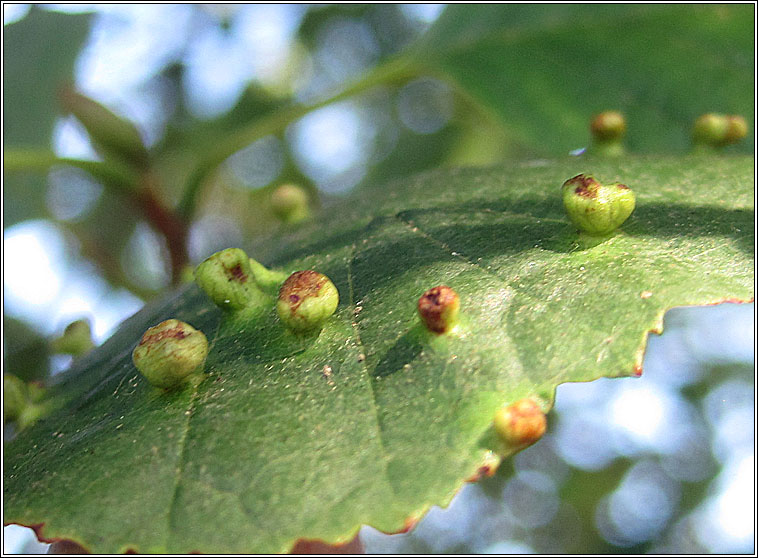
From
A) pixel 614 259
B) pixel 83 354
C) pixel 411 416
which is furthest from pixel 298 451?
pixel 83 354

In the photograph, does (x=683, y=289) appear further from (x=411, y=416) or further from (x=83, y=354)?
(x=83, y=354)

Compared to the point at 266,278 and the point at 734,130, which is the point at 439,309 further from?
the point at 734,130

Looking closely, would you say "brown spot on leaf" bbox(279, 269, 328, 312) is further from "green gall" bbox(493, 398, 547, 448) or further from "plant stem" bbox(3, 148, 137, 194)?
"plant stem" bbox(3, 148, 137, 194)

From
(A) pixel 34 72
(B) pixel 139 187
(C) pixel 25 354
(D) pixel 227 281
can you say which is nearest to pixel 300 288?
(D) pixel 227 281

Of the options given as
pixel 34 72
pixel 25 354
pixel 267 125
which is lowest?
pixel 25 354

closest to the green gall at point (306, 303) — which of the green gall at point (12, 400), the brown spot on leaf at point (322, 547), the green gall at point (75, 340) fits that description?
the brown spot on leaf at point (322, 547)

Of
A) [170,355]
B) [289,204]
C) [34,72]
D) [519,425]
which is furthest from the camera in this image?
[34,72]

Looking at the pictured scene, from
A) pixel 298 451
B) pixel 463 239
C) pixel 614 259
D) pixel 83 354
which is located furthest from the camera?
pixel 83 354

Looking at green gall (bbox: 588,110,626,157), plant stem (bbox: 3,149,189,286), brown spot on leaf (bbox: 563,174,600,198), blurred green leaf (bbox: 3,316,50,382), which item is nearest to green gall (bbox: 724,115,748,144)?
green gall (bbox: 588,110,626,157)

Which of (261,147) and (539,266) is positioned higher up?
(539,266)
